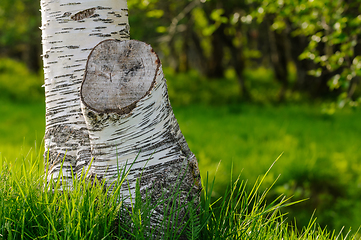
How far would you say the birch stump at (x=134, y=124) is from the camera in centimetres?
151

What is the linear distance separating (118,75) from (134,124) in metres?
0.27

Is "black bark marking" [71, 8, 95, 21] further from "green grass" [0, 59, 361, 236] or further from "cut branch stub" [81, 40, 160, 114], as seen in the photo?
"green grass" [0, 59, 361, 236]

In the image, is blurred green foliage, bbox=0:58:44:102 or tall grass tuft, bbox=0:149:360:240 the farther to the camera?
blurred green foliage, bbox=0:58:44:102

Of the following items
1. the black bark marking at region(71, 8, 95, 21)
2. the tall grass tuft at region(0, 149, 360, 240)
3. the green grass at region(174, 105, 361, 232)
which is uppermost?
the black bark marking at region(71, 8, 95, 21)

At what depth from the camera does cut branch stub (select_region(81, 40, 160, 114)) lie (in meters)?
1.51

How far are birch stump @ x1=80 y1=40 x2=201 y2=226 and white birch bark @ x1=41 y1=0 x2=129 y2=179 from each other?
1.02ft

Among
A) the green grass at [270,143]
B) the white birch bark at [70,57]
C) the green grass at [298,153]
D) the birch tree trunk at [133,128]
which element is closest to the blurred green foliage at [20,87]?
the green grass at [270,143]

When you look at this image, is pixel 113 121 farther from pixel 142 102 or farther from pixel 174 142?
pixel 174 142

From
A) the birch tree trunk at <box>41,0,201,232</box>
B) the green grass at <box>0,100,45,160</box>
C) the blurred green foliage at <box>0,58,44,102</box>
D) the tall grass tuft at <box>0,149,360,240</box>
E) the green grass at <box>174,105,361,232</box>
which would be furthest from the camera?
the blurred green foliage at <box>0,58,44,102</box>

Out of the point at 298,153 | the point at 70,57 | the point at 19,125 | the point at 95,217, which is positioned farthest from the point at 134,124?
the point at 19,125

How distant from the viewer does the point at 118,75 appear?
1582mm

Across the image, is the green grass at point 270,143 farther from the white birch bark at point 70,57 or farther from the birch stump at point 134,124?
the birch stump at point 134,124

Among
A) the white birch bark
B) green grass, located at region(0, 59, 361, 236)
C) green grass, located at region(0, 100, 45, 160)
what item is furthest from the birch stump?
green grass, located at region(0, 100, 45, 160)

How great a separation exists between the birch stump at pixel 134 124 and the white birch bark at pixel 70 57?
31cm
